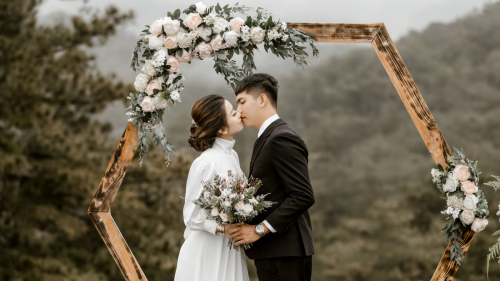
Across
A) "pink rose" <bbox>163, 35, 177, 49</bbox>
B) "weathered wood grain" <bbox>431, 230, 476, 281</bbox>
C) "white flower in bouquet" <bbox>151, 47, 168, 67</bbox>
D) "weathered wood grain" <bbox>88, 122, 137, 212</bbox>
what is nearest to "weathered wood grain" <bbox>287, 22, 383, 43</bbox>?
"pink rose" <bbox>163, 35, 177, 49</bbox>

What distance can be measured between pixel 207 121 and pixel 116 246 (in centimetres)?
143

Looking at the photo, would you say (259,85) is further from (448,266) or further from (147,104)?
(448,266)

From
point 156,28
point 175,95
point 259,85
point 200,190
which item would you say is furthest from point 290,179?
point 156,28

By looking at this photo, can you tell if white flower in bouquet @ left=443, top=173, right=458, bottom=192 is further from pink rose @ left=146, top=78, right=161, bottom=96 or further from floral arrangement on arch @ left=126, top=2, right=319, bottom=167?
pink rose @ left=146, top=78, right=161, bottom=96

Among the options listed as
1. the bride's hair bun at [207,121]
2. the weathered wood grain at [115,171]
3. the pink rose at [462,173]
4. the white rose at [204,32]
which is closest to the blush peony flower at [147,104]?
the weathered wood grain at [115,171]

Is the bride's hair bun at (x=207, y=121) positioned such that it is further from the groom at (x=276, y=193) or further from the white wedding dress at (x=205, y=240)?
the groom at (x=276, y=193)

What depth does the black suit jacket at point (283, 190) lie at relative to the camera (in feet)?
10.0

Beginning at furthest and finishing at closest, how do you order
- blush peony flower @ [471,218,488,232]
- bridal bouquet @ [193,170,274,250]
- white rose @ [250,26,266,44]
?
white rose @ [250,26,266,44] → blush peony flower @ [471,218,488,232] → bridal bouquet @ [193,170,274,250]

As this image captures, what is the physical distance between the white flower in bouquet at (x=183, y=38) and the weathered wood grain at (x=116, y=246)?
1625 mm

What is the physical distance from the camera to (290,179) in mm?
3064

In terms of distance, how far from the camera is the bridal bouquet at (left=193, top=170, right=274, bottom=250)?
9.68 ft

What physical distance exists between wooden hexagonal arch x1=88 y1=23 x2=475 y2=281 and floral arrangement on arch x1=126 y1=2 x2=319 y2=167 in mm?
171

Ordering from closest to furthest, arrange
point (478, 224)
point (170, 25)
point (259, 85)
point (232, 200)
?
point (232, 200)
point (259, 85)
point (478, 224)
point (170, 25)

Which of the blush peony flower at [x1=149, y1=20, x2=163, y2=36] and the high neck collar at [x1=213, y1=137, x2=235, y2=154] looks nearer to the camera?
the high neck collar at [x1=213, y1=137, x2=235, y2=154]
